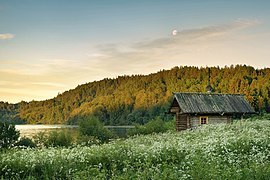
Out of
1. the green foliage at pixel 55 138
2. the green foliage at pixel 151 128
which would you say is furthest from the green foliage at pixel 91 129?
the green foliage at pixel 55 138

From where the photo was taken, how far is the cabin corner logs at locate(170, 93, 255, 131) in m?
40.5

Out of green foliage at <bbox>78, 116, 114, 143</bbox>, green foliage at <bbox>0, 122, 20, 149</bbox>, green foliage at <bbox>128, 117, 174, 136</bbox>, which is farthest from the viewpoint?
green foliage at <bbox>128, 117, 174, 136</bbox>

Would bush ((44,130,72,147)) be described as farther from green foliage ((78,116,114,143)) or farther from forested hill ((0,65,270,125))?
forested hill ((0,65,270,125))

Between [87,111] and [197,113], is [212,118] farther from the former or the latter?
[87,111]

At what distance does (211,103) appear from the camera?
A: 42.3m

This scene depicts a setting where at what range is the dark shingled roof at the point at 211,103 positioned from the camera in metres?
40.6

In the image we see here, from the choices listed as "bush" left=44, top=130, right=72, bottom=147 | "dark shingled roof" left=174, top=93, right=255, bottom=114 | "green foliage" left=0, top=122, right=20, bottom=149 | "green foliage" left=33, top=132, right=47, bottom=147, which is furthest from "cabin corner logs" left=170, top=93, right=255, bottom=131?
"green foliage" left=0, top=122, right=20, bottom=149

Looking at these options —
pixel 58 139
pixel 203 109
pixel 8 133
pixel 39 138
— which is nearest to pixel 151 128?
pixel 58 139

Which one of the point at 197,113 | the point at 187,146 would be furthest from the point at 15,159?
the point at 197,113

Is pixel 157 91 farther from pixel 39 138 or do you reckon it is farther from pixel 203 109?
pixel 203 109

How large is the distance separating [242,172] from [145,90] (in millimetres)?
179112

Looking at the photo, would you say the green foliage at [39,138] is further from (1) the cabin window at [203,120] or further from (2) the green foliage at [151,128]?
(1) the cabin window at [203,120]

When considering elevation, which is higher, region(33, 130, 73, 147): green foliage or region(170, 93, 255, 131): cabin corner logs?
region(170, 93, 255, 131): cabin corner logs

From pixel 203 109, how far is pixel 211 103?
205cm
